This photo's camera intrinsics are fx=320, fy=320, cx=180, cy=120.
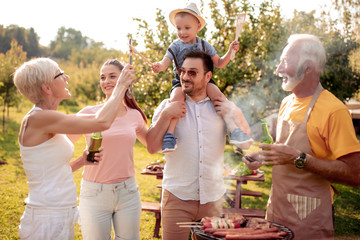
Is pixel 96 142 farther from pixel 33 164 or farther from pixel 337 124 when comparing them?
pixel 337 124

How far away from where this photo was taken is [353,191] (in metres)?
9.48

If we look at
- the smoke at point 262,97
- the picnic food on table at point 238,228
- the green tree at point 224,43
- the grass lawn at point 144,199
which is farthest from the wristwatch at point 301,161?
the smoke at point 262,97

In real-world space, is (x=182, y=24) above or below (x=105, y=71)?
above

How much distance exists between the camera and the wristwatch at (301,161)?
99.2 inches

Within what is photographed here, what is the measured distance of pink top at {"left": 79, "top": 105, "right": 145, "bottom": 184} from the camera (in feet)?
10.4

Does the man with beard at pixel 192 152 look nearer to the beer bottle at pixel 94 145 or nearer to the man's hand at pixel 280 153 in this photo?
the beer bottle at pixel 94 145

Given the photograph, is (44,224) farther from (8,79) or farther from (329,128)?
(8,79)

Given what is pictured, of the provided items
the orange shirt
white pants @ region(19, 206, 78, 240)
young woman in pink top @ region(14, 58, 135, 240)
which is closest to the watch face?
the orange shirt

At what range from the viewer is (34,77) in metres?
2.48

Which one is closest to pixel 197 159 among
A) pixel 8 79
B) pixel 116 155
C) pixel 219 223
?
pixel 219 223

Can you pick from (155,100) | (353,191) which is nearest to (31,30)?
(155,100)

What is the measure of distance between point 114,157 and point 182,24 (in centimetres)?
161

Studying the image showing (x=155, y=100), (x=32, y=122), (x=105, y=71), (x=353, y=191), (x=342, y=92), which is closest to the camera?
(x=32, y=122)

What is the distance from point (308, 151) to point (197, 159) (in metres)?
0.99
